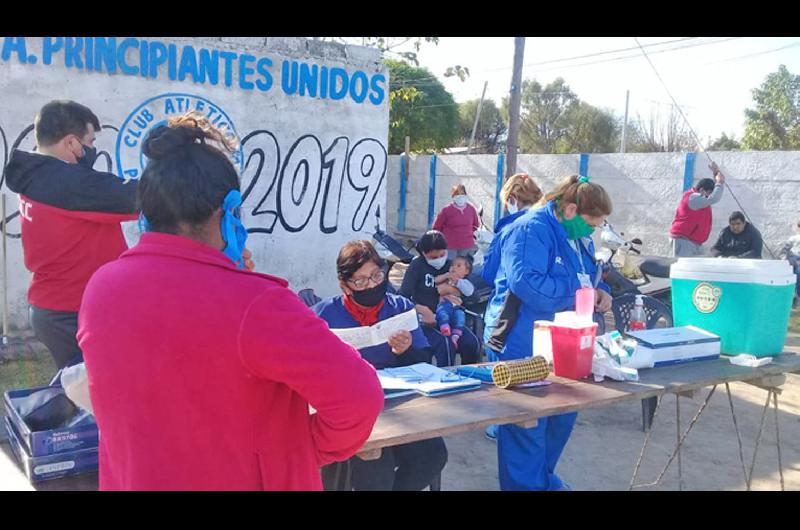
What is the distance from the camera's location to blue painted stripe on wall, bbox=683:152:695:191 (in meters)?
13.2

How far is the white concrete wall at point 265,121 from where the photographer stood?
20.9 feet

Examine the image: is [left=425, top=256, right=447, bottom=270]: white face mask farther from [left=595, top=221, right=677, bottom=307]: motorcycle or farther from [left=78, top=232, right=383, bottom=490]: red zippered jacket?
[left=78, top=232, right=383, bottom=490]: red zippered jacket

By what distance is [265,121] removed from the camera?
7.53 meters

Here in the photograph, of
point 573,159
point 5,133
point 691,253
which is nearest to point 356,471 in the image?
point 5,133

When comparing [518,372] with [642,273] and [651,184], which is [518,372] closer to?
[642,273]

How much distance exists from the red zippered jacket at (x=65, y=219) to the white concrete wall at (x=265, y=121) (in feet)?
11.7

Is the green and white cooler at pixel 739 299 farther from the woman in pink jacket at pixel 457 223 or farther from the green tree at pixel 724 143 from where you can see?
the green tree at pixel 724 143

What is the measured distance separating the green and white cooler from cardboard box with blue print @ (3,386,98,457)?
2.83m

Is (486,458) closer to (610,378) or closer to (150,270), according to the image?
(610,378)

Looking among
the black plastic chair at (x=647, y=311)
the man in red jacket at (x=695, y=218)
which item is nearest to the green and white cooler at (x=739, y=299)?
the black plastic chair at (x=647, y=311)

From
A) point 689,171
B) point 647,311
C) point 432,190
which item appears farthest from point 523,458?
point 432,190

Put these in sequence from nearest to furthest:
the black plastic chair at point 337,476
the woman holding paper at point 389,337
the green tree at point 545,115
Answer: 1. the black plastic chair at point 337,476
2. the woman holding paper at point 389,337
3. the green tree at point 545,115
